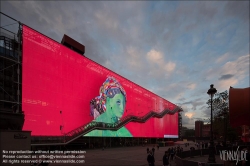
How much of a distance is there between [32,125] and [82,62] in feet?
54.4

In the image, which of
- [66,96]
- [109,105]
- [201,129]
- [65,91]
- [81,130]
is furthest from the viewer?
[201,129]

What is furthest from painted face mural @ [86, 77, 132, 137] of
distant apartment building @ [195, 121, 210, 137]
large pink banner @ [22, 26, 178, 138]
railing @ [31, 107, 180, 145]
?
distant apartment building @ [195, 121, 210, 137]

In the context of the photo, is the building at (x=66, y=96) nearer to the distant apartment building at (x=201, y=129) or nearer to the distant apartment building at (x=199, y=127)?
the distant apartment building at (x=201, y=129)

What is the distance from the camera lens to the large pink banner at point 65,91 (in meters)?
30.0

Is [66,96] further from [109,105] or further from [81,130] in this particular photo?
[109,105]

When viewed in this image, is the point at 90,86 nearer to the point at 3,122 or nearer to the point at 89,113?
the point at 89,113

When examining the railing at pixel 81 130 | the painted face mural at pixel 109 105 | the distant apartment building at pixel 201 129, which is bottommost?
the distant apartment building at pixel 201 129

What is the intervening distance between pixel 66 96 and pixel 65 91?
2.79ft

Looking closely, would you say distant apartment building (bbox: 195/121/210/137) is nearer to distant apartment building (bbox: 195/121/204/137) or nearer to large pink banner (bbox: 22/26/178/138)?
distant apartment building (bbox: 195/121/204/137)

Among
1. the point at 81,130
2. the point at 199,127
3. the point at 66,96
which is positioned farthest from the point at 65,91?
the point at 199,127

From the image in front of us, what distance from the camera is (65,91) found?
3662 cm

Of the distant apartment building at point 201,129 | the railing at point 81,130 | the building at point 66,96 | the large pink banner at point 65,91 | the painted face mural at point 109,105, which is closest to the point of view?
the building at point 66,96

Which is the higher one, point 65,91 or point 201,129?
point 65,91

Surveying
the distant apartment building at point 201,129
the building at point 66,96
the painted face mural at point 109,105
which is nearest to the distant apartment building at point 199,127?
the distant apartment building at point 201,129
